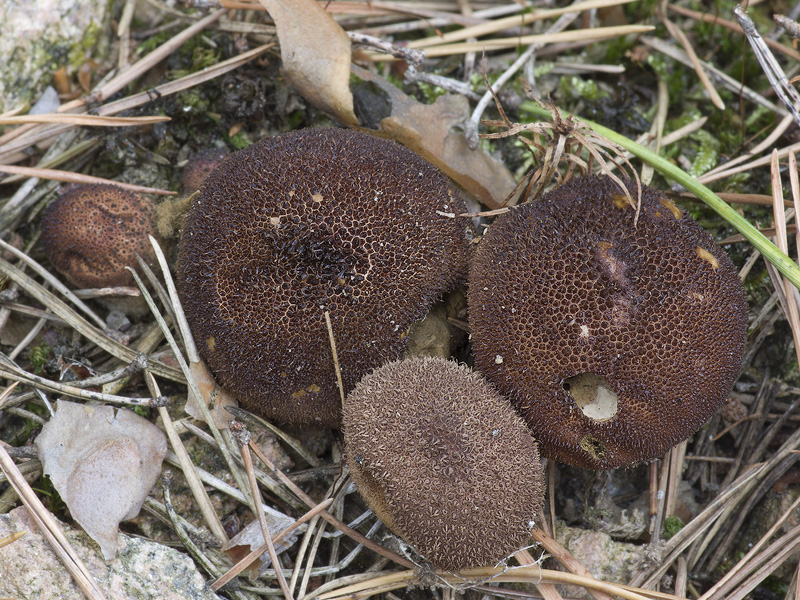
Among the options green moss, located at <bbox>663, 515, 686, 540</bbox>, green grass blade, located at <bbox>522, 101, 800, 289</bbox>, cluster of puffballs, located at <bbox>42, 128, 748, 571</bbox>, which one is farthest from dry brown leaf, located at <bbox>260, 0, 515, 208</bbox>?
green moss, located at <bbox>663, 515, 686, 540</bbox>

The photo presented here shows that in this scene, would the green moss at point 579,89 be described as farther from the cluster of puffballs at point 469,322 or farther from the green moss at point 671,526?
the green moss at point 671,526

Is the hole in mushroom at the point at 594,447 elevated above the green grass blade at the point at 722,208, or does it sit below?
below

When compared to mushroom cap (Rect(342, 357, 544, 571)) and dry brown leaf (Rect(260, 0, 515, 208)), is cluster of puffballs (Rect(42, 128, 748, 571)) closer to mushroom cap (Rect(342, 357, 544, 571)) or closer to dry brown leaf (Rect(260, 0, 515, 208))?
mushroom cap (Rect(342, 357, 544, 571))

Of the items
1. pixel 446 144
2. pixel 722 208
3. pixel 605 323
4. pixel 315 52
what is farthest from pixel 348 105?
pixel 722 208

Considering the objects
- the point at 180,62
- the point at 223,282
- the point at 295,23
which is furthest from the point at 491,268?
the point at 180,62

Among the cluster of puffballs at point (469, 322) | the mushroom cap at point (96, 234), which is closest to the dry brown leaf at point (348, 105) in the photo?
the cluster of puffballs at point (469, 322)

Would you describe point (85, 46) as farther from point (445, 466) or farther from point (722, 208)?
point (722, 208)
